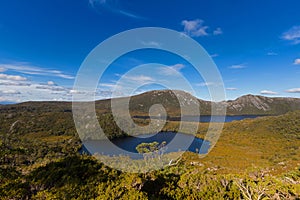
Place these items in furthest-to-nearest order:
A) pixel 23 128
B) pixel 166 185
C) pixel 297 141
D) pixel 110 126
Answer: pixel 110 126, pixel 23 128, pixel 297 141, pixel 166 185

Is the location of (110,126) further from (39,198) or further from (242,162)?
(39,198)

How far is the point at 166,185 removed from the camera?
13.2m

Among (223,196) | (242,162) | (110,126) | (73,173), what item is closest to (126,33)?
(73,173)

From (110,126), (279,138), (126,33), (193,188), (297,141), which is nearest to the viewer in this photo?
(126,33)

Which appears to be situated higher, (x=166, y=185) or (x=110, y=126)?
(x=166, y=185)

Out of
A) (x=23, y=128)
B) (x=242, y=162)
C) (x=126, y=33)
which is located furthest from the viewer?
(x=23, y=128)

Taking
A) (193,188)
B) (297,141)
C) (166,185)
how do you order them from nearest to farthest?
(193,188) → (166,185) → (297,141)

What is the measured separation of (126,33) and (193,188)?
10120 mm

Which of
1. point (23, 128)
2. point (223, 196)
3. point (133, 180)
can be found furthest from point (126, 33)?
point (23, 128)

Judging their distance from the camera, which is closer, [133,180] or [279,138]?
[133,180]

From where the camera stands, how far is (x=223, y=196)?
37.6ft

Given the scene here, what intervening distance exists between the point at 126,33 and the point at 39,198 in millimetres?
9031

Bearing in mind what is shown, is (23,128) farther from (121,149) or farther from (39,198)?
Answer: (39,198)

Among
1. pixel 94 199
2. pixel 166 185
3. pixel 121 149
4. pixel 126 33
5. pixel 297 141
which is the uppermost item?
pixel 126 33
